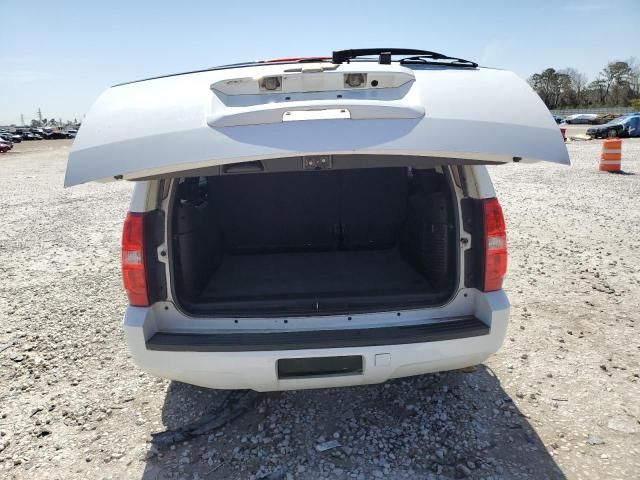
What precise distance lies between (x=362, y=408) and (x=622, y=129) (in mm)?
29807

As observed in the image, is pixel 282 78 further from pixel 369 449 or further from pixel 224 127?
pixel 369 449

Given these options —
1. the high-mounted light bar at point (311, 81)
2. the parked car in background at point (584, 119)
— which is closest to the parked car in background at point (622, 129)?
the parked car in background at point (584, 119)

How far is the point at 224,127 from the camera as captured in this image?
5.82 feet

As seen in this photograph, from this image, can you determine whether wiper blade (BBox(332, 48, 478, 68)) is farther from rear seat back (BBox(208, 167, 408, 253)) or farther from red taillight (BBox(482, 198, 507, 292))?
rear seat back (BBox(208, 167, 408, 253))

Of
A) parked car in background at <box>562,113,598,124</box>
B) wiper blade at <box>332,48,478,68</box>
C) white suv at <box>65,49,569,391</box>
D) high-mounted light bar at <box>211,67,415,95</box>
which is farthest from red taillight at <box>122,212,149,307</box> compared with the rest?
parked car in background at <box>562,113,598,124</box>

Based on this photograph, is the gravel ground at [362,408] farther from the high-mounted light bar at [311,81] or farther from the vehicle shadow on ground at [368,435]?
the high-mounted light bar at [311,81]

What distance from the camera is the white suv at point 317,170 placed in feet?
5.78

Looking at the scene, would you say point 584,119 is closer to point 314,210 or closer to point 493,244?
point 314,210

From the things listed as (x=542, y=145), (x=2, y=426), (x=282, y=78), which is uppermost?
(x=282, y=78)

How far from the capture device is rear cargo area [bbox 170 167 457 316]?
8.28 ft

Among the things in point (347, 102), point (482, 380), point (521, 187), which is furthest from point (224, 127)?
point (521, 187)

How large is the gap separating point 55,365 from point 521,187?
33.7ft

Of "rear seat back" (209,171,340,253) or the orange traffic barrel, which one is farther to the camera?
the orange traffic barrel

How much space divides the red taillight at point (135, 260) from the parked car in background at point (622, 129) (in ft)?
100
